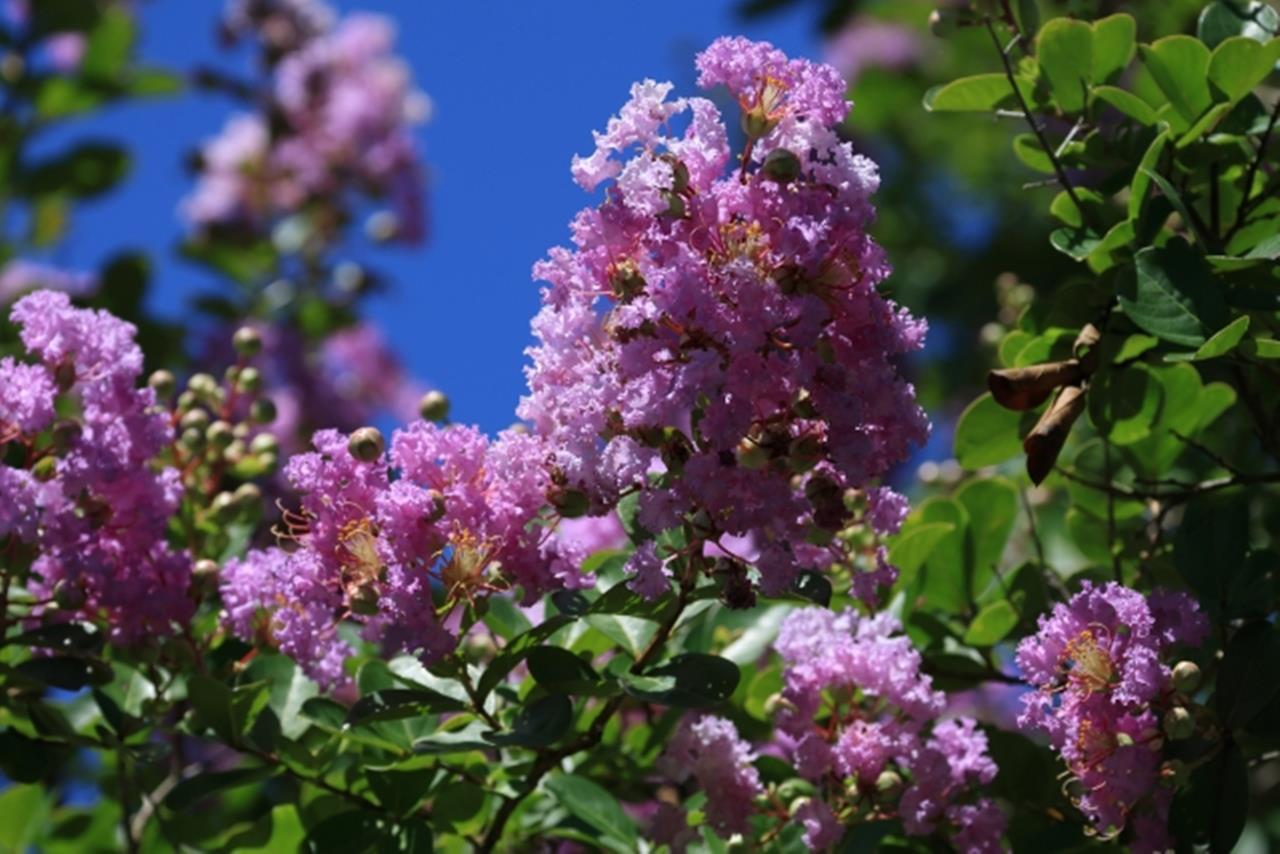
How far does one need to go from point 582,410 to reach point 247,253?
3.12 metres

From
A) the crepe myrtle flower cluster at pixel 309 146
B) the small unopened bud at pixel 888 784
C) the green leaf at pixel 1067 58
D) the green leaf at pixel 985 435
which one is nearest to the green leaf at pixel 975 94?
the green leaf at pixel 1067 58

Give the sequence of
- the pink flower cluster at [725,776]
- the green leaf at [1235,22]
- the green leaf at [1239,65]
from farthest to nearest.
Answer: the green leaf at [1235,22] → the pink flower cluster at [725,776] → the green leaf at [1239,65]

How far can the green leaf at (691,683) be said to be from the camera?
1471 millimetres

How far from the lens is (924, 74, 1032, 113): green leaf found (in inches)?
71.1

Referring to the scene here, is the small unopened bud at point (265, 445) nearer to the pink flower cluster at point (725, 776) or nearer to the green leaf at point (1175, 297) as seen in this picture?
the pink flower cluster at point (725, 776)

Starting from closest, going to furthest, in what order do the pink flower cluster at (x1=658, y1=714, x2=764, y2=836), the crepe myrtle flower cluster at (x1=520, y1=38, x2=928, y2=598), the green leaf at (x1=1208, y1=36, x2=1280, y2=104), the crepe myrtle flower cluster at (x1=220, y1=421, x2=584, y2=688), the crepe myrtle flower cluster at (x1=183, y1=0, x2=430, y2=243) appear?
the crepe myrtle flower cluster at (x1=520, y1=38, x2=928, y2=598)
the crepe myrtle flower cluster at (x1=220, y1=421, x2=584, y2=688)
the green leaf at (x1=1208, y1=36, x2=1280, y2=104)
the pink flower cluster at (x1=658, y1=714, x2=764, y2=836)
the crepe myrtle flower cluster at (x1=183, y1=0, x2=430, y2=243)

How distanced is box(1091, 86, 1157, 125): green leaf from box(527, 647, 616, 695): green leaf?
764mm

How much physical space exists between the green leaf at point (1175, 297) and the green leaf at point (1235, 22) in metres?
0.42

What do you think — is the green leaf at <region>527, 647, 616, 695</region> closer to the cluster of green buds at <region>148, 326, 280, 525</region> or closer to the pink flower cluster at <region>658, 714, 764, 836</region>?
the pink flower cluster at <region>658, 714, 764, 836</region>

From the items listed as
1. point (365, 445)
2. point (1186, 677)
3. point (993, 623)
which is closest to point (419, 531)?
point (365, 445)

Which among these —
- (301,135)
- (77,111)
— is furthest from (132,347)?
(301,135)

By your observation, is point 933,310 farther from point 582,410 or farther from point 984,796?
point 582,410

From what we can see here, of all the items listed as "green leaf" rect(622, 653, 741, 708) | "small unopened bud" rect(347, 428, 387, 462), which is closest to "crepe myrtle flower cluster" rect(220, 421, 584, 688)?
"small unopened bud" rect(347, 428, 387, 462)

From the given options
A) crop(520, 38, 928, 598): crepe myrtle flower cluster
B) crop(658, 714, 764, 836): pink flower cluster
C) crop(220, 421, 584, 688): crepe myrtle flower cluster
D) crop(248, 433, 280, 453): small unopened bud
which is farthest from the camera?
crop(248, 433, 280, 453): small unopened bud
